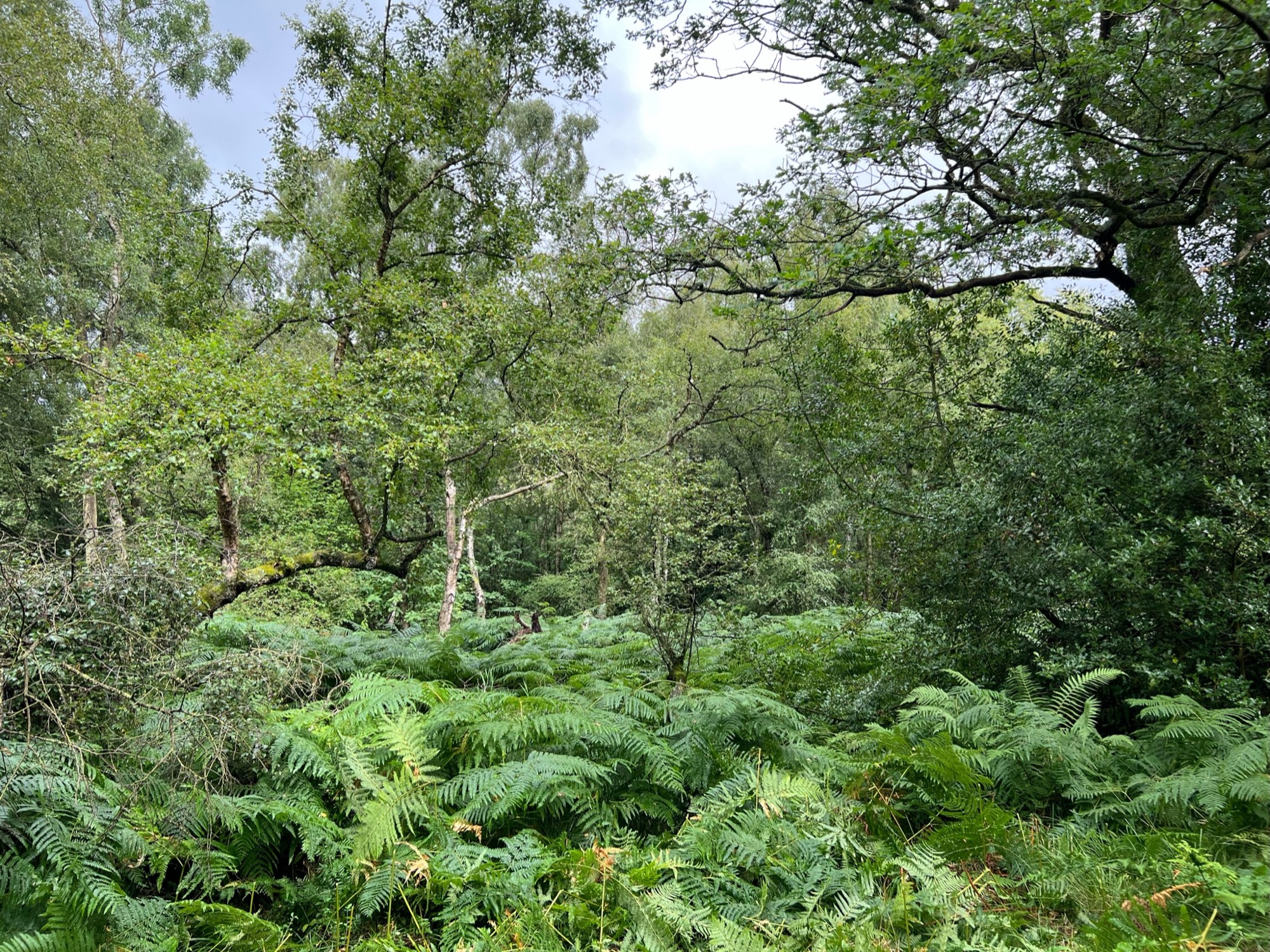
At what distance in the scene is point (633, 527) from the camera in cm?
724

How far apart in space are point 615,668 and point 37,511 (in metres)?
15.9

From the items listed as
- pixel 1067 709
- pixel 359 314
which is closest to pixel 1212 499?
pixel 1067 709

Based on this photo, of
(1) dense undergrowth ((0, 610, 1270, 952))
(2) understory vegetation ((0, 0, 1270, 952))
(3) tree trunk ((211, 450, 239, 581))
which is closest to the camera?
(1) dense undergrowth ((0, 610, 1270, 952))

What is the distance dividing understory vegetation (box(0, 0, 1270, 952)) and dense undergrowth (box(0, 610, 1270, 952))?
0.02 m

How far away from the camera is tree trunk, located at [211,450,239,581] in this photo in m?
5.74

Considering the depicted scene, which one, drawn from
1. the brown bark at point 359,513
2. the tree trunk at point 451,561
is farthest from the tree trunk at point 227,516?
the tree trunk at point 451,561

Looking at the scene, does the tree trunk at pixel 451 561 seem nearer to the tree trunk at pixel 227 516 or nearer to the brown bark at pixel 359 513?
the brown bark at pixel 359 513

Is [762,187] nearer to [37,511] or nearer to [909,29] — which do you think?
[909,29]

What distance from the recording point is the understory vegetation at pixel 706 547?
2.29 m

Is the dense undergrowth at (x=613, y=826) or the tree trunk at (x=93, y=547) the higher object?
the tree trunk at (x=93, y=547)

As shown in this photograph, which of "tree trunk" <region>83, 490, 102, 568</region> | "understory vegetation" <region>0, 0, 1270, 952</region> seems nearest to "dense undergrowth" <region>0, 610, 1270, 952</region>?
"understory vegetation" <region>0, 0, 1270, 952</region>

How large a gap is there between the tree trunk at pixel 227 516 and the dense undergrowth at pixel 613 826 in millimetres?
2820

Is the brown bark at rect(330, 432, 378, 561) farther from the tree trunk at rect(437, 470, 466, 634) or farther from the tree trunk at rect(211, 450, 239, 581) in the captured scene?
the tree trunk at rect(437, 470, 466, 634)

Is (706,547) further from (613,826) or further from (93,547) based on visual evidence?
(93,547)
